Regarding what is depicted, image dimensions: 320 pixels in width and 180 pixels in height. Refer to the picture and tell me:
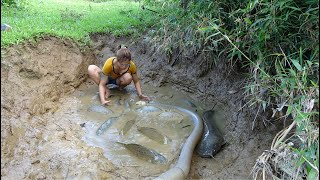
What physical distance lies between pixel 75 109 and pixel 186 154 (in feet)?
5.69

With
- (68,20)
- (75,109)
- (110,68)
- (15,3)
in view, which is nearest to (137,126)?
(75,109)

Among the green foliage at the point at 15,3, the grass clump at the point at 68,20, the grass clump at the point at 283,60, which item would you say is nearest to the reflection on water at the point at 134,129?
the grass clump at the point at 283,60

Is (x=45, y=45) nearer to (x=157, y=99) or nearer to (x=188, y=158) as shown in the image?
(x=157, y=99)

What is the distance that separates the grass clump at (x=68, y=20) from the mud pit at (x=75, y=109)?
0.71ft

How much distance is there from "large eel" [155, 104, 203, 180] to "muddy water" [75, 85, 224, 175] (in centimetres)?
9

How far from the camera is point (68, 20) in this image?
20.7 ft

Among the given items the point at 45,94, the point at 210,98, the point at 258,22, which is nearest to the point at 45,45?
the point at 45,94

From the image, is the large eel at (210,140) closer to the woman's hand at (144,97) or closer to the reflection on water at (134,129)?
the reflection on water at (134,129)

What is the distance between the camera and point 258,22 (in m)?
3.04

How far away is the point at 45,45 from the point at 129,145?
220 centimetres

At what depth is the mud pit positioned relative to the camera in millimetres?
3372

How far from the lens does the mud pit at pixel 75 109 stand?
3.37 meters

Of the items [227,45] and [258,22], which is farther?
[227,45]

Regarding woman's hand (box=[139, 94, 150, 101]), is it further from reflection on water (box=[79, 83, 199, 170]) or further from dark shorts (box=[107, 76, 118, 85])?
dark shorts (box=[107, 76, 118, 85])
